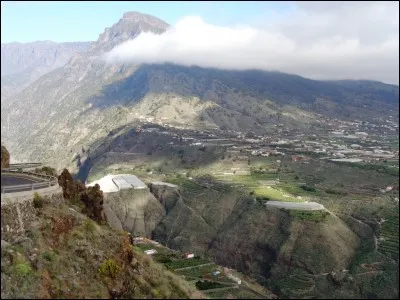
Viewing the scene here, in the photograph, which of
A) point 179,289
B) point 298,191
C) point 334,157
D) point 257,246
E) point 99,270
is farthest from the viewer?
point 334,157

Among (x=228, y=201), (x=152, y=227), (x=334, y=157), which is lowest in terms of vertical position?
(x=152, y=227)

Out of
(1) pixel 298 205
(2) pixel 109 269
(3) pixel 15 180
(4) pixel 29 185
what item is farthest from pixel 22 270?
(1) pixel 298 205

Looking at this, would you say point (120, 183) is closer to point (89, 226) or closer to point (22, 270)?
point (89, 226)

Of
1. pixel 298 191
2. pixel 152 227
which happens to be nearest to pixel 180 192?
pixel 152 227

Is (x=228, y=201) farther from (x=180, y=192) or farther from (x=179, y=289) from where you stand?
(x=179, y=289)

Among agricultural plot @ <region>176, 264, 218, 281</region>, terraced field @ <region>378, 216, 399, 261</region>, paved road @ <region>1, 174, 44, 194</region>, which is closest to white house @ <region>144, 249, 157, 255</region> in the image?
agricultural plot @ <region>176, 264, 218, 281</region>

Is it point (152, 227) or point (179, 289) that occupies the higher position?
point (179, 289)
